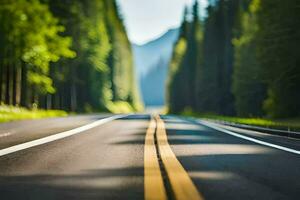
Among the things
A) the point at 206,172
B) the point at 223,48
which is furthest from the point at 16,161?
the point at 223,48

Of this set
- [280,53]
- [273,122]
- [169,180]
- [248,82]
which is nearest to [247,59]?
[248,82]

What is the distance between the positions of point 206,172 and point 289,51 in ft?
88.0

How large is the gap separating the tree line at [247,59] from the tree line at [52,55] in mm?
14613

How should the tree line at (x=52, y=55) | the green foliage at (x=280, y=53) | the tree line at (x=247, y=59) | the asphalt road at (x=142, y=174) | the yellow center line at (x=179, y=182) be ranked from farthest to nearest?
1. the tree line at (x=52, y=55)
2. the tree line at (x=247, y=59)
3. the green foliage at (x=280, y=53)
4. the asphalt road at (x=142, y=174)
5. the yellow center line at (x=179, y=182)

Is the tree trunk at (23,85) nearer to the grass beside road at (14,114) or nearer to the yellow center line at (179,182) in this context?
the grass beside road at (14,114)

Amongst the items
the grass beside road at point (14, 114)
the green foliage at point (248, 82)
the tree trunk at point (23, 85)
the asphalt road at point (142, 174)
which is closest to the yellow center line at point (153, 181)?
the asphalt road at point (142, 174)

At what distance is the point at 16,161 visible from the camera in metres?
6.59

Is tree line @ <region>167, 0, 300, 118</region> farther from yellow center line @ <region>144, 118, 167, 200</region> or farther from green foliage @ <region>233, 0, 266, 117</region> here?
yellow center line @ <region>144, 118, 167, 200</region>

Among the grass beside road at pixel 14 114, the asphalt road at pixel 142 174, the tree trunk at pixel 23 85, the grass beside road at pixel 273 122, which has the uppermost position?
the tree trunk at pixel 23 85

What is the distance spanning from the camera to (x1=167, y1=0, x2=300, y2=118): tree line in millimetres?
31500

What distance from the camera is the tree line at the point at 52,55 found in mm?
36531

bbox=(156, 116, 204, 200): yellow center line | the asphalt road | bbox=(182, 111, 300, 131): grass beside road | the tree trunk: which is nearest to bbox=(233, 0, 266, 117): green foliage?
bbox=(182, 111, 300, 131): grass beside road

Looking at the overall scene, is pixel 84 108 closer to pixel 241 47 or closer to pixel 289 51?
pixel 241 47

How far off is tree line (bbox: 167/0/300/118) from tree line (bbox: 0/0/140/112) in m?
14.6
